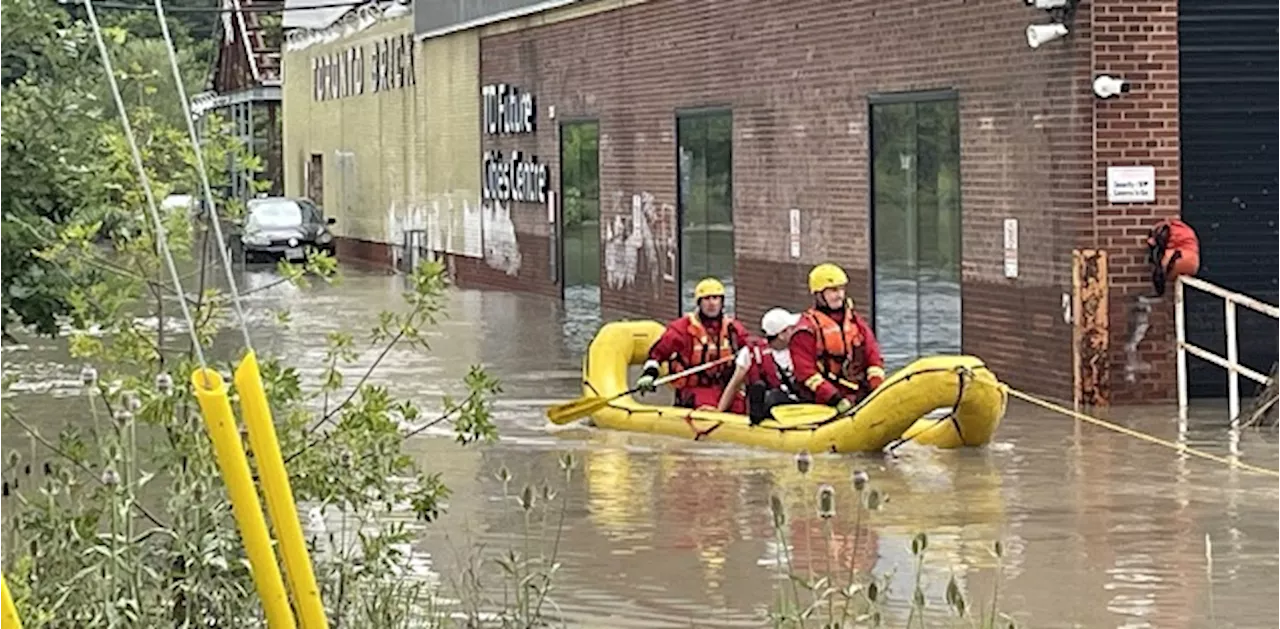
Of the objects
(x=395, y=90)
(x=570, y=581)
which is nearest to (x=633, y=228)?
(x=395, y=90)

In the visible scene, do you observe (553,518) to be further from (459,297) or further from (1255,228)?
(459,297)

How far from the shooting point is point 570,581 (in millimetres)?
12383

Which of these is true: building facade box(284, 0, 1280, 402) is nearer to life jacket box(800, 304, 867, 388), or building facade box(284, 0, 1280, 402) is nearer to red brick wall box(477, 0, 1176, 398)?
red brick wall box(477, 0, 1176, 398)

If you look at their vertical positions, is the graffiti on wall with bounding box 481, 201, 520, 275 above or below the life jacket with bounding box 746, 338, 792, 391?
above

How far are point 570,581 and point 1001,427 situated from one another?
8201 millimetres

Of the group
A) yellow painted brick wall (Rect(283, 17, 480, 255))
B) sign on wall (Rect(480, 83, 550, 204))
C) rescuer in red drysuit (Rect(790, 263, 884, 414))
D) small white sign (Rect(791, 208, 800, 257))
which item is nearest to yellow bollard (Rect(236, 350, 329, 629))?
rescuer in red drysuit (Rect(790, 263, 884, 414))

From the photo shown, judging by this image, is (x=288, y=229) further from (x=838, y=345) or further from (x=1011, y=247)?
(x=838, y=345)

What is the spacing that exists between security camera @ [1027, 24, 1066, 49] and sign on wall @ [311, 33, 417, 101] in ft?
93.3

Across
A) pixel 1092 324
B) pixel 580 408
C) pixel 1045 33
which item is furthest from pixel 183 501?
pixel 1045 33

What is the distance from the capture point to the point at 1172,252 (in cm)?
2031

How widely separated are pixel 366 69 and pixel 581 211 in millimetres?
17759

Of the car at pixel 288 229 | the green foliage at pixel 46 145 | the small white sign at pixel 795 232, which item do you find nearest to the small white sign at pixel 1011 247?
the small white sign at pixel 795 232

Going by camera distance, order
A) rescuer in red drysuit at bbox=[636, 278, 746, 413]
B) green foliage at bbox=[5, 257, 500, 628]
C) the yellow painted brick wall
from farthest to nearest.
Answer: the yellow painted brick wall, rescuer in red drysuit at bbox=[636, 278, 746, 413], green foliage at bbox=[5, 257, 500, 628]

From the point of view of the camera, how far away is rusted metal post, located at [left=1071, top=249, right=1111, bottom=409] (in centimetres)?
2069
